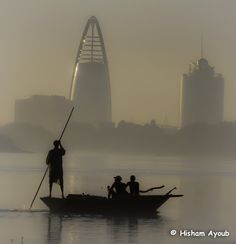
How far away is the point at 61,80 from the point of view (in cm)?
535

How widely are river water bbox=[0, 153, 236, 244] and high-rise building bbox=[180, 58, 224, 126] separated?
13.1 inches

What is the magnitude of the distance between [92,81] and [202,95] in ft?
2.53

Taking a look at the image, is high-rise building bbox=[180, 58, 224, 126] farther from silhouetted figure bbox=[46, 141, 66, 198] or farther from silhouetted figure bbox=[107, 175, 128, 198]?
silhouetted figure bbox=[46, 141, 66, 198]

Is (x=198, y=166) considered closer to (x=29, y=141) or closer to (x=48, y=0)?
(x=29, y=141)

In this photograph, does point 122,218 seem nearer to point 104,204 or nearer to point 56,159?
point 104,204

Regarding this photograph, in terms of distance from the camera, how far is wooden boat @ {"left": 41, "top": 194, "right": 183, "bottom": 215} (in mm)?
5094

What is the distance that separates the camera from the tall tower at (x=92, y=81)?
5.26 m

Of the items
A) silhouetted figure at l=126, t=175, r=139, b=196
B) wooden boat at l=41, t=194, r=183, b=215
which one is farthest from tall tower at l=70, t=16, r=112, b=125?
wooden boat at l=41, t=194, r=183, b=215

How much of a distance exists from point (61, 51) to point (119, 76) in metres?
0.42

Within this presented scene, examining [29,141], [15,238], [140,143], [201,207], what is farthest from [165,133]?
[15,238]

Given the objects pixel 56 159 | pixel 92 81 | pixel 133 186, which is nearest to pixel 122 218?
pixel 133 186

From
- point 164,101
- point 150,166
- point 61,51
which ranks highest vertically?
point 61,51

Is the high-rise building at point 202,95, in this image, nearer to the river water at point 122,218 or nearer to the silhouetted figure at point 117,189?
the river water at point 122,218

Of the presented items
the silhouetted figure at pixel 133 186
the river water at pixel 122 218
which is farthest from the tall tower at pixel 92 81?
the silhouetted figure at pixel 133 186
